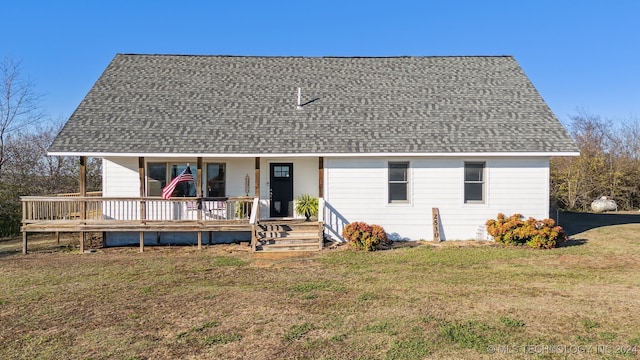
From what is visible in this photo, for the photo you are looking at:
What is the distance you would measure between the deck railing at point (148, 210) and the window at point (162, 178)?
687 millimetres

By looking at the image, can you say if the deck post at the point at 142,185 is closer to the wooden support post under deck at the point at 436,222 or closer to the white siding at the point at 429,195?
the white siding at the point at 429,195

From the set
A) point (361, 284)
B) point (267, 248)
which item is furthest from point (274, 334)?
point (267, 248)

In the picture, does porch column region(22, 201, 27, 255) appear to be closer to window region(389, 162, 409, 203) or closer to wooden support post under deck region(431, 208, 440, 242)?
window region(389, 162, 409, 203)

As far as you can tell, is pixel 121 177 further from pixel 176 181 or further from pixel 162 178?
pixel 176 181

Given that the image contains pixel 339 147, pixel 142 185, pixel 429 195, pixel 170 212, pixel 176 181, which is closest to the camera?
pixel 176 181

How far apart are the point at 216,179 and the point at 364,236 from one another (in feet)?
19.3

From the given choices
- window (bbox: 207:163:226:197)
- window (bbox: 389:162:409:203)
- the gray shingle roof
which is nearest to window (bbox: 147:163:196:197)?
window (bbox: 207:163:226:197)

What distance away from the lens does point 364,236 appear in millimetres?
12188

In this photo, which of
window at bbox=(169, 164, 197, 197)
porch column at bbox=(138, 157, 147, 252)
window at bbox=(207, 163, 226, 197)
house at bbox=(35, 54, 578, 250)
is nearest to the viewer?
porch column at bbox=(138, 157, 147, 252)

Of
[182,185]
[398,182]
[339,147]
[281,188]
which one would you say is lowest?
[281,188]

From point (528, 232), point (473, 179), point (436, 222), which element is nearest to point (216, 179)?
point (436, 222)

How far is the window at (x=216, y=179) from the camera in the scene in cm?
1462

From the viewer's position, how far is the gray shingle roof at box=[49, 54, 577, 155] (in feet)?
44.0

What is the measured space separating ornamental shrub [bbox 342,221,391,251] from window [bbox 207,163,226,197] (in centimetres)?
498
